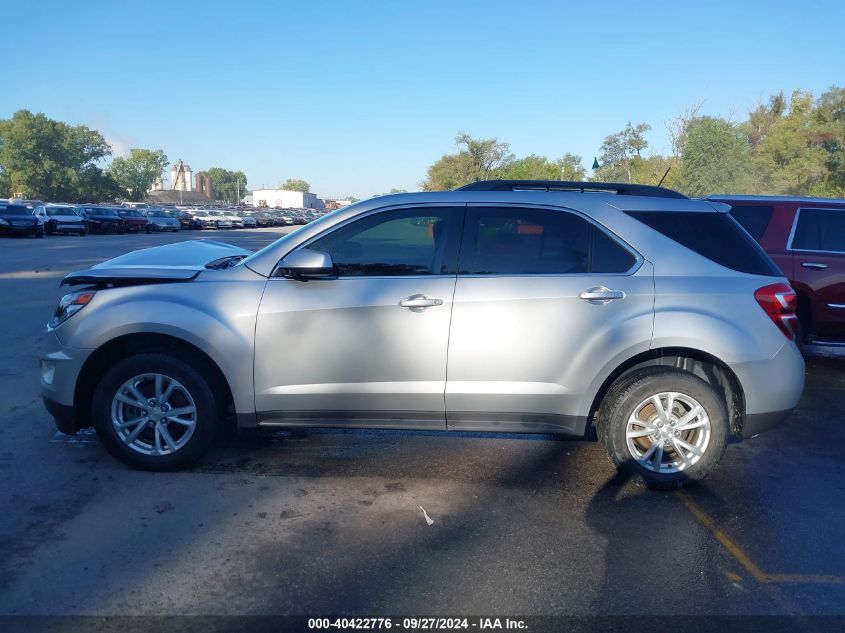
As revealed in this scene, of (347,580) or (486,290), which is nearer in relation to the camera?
(347,580)

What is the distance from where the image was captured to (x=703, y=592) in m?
3.32

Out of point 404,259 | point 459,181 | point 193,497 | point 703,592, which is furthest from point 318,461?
point 459,181

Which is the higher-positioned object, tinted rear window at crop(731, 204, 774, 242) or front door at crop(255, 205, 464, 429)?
tinted rear window at crop(731, 204, 774, 242)

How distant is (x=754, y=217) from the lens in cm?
798

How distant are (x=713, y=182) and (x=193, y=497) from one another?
115 ft

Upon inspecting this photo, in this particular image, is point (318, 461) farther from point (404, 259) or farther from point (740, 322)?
point (740, 322)

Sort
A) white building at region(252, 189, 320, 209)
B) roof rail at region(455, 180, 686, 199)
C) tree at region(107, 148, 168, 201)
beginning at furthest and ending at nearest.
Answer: tree at region(107, 148, 168, 201), white building at region(252, 189, 320, 209), roof rail at region(455, 180, 686, 199)

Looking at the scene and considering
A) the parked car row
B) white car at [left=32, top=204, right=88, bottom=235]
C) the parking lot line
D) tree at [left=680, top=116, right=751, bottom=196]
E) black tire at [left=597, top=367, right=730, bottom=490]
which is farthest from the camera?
white car at [left=32, top=204, right=88, bottom=235]

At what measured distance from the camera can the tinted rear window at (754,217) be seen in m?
7.92

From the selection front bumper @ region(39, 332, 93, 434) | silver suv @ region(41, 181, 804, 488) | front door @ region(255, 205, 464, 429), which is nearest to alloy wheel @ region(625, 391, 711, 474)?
silver suv @ region(41, 181, 804, 488)

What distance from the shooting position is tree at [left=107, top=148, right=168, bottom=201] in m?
155

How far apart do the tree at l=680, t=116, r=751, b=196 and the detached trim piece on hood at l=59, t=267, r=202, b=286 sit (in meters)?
33.7

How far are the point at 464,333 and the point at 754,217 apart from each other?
17.3 feet

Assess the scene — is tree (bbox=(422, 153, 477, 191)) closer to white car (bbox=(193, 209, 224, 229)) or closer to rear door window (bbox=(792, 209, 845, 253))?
white car (bbox=(193, 209, 224, 229))
